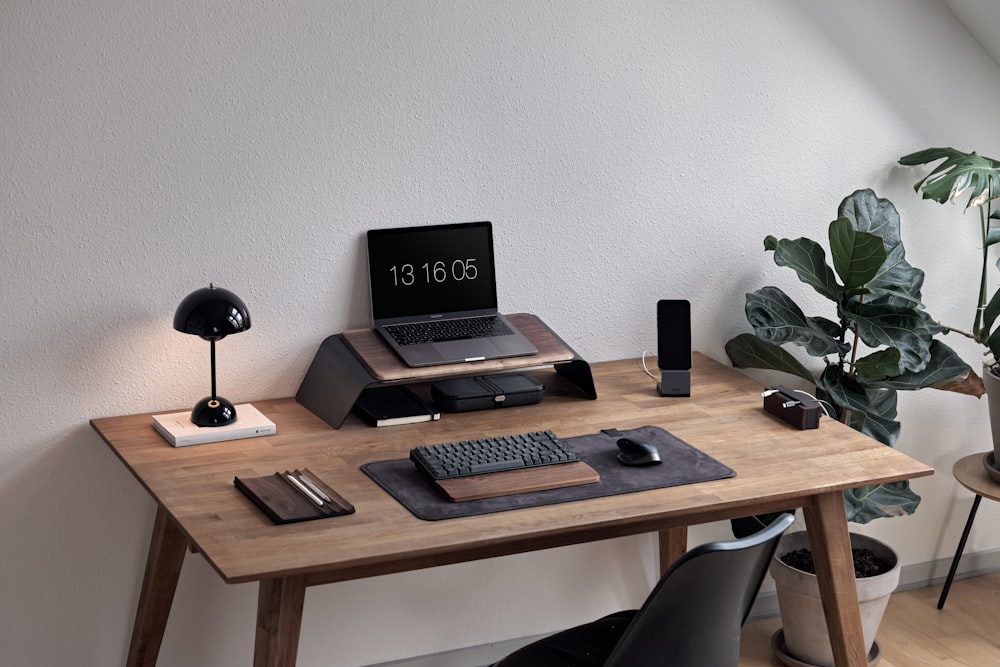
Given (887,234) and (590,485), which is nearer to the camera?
(590,485)

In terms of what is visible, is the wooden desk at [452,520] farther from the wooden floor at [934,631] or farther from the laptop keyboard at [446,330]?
the wooden floor at [934,631]

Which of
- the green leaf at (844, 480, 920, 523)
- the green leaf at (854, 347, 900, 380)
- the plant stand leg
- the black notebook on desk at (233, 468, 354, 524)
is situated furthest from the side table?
the black notebook on desk at (233, 468, 354, 524)

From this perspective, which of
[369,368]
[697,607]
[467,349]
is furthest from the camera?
[467,349]

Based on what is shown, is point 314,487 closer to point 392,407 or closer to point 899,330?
point 392,407

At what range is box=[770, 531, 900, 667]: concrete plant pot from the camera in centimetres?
297

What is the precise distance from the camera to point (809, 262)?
2.92 m

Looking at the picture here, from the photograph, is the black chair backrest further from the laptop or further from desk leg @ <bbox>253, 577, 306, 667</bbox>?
the laptop

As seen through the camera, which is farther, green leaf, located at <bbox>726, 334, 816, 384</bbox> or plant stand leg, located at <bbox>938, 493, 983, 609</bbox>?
plant stand leg, located at <bbox>938, 493, 983, 609</bbox>

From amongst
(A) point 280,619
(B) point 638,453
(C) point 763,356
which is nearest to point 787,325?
(C) point 763,356

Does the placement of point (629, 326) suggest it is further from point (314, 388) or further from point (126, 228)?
point (126, 228)

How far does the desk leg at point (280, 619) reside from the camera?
6.30 feet

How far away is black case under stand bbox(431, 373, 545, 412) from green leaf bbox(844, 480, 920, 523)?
0.85 metres

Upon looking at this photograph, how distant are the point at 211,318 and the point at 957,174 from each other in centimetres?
185

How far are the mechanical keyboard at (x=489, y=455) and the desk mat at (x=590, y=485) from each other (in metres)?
0.04
